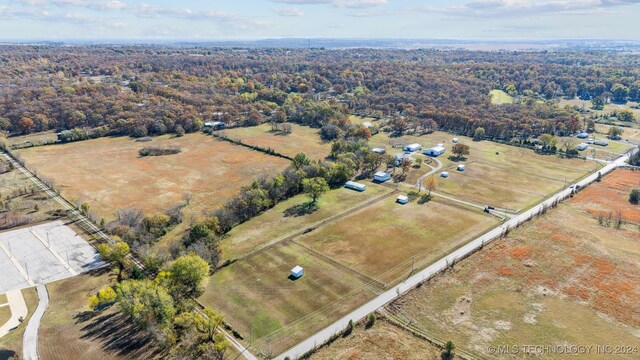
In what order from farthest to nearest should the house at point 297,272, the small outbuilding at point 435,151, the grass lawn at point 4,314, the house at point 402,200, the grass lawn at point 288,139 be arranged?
the grass lawn at point 288,139
the small outbuilding at point 435,151
the house at point 402,200
the house at point 297,272
the grass lawn at point 4,314

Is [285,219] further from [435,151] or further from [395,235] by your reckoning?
[435,151]

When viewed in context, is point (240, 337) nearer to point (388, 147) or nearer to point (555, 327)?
point (555, 327)

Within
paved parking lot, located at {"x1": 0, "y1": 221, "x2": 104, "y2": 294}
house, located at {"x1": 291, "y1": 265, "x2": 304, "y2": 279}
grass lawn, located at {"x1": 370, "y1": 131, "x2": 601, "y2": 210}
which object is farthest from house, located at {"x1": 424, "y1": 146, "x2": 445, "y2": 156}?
paved parking lot, located at {"x1": 0, "y1": 221, "x2": 104, "y2": 294}

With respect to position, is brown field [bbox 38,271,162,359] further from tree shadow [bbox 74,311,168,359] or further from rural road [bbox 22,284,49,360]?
rural road [bbox 22,284,49,360]

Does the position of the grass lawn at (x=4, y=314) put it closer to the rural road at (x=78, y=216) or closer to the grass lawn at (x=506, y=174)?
the rural road at (x=78, y=216)

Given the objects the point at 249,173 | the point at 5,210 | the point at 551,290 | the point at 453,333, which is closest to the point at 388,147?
the point at 249,173

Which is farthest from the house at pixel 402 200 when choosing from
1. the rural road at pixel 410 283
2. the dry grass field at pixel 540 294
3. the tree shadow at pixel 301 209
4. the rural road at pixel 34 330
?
the rural road at pixel 34 330

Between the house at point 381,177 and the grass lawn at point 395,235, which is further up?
the house at point 381,177

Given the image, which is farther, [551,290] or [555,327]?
[551,290]
